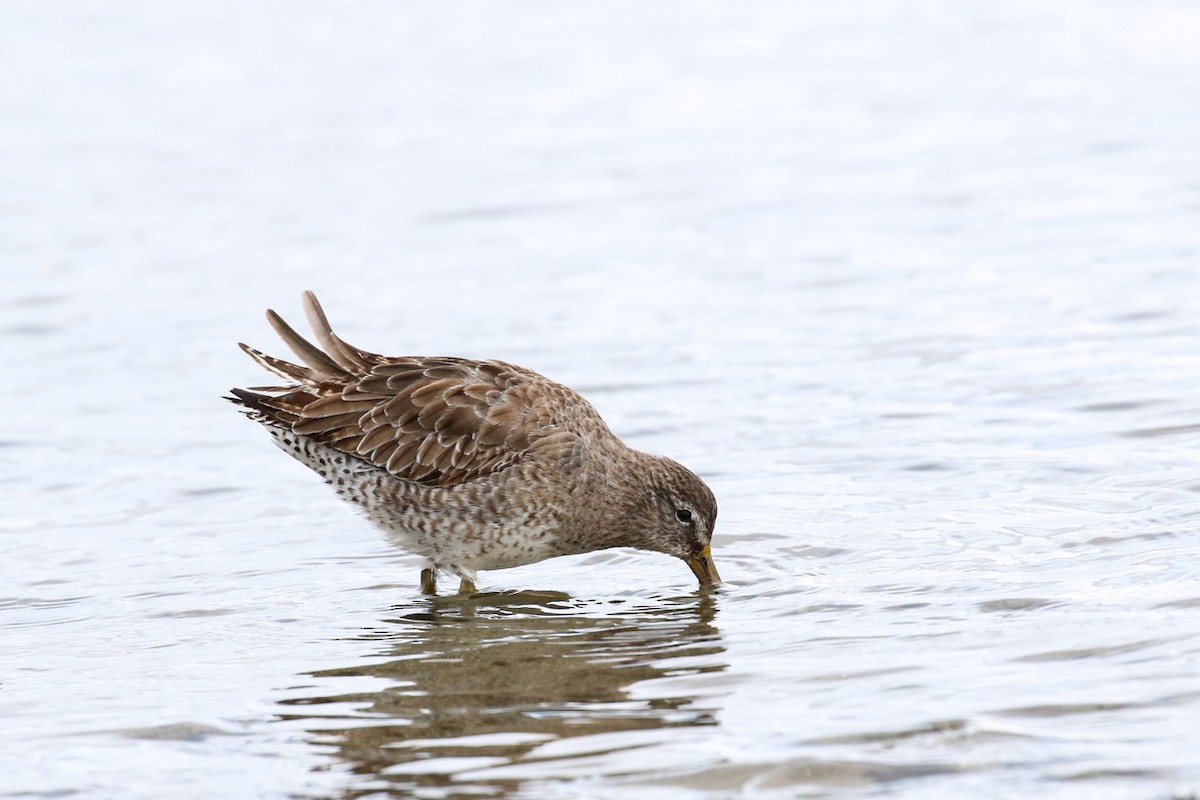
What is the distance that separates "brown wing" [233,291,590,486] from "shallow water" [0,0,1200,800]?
65 centimetres

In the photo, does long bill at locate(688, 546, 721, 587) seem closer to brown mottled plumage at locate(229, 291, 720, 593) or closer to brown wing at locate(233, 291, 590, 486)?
brown mottled plumage at locate(229, 291, 720, 593)

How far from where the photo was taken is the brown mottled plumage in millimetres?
8789

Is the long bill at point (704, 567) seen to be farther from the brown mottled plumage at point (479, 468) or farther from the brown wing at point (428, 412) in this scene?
the brown wing at point (428, 412)

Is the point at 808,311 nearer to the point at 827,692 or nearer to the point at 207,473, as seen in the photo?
the point at 207,473

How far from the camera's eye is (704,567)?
340 inches

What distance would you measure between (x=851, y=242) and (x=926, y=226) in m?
0.73

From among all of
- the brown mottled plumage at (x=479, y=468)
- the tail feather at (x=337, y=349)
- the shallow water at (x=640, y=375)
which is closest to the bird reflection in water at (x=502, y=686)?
the shallow water at (x=640, y=375)

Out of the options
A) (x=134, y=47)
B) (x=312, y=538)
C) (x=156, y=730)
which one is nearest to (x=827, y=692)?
(x=156, y=730)

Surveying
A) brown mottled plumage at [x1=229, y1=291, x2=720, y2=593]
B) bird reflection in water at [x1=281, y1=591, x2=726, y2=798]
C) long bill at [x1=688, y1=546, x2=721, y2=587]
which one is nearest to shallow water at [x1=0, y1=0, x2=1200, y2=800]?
bird reflection in water at [x1=281, y1=591, x2=726, y2=798]

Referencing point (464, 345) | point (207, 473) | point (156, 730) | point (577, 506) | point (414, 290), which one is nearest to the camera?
point (156, 730)

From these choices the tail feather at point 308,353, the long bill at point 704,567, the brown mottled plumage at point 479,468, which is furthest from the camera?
the tail feather at point 308,353

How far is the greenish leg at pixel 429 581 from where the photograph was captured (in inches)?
350

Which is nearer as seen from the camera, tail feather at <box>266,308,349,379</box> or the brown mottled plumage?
the brown mottled plumage

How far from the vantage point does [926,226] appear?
1503 centimetres
